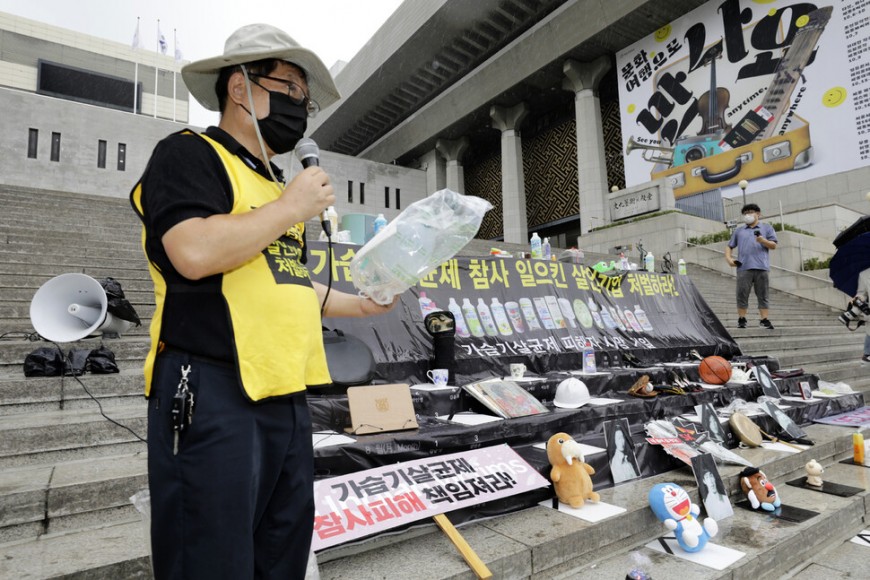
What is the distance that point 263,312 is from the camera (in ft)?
3.54

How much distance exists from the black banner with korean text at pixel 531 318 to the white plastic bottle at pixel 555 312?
12mm

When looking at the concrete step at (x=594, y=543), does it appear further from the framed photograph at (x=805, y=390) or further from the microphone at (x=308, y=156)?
the framed photograph at (x=805, y=390)

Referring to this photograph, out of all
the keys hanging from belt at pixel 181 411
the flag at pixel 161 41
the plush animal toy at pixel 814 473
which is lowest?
the plush animal toy at pixel 814 473

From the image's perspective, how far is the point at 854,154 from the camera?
13094mm

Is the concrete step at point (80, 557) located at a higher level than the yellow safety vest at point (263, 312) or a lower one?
lower

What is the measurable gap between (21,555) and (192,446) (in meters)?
1.58

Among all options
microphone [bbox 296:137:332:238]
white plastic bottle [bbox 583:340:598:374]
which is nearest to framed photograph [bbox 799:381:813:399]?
white plastic bottle [bbox 583:340:598:374]

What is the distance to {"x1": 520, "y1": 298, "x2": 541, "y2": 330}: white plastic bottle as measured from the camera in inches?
197

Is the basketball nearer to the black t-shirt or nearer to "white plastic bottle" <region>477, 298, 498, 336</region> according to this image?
"white plastic bottle" <region>477, 298, 498, 336</region>

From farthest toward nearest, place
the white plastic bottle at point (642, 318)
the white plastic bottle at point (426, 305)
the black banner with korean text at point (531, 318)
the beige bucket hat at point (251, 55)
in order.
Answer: the white plastic bottle at point (642, 318) < the white plastic bottle at point (426, 305) < the black banner with korean text at point (531, 318) < the beige bucket hat at point (251, 55)

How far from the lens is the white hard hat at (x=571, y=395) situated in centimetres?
372

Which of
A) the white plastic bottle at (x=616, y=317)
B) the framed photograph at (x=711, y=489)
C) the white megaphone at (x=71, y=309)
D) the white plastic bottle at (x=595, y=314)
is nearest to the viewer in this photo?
the framed photograph at (x=711, y=489)

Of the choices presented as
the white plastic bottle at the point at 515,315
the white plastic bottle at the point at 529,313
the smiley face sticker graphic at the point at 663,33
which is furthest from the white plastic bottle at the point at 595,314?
the smiley face sticker graphic at the point at 663,33

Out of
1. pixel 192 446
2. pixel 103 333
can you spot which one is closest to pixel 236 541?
pixel 192 446
